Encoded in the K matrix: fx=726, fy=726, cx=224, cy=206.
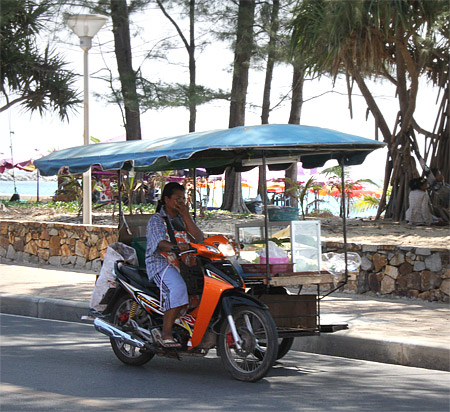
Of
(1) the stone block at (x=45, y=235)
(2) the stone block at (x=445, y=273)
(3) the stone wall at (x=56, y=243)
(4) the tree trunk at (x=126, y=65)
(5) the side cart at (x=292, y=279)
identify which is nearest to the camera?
(5) the side cart at (x=292, y=279)

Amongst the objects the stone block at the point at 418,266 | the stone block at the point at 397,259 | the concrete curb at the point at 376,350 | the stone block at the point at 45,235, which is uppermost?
the stone block at the point at 45,235

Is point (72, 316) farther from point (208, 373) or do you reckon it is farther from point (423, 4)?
point (423, 4)

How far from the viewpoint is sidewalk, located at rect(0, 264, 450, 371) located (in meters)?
7.11

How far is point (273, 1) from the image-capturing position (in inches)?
741

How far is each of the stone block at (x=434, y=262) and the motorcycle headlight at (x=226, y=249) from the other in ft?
14.6

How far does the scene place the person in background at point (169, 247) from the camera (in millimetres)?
6223

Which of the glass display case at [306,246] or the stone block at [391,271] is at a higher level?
the glass display case at [306,246]

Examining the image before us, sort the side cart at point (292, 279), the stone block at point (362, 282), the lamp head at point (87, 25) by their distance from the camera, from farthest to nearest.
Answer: the lamp head at point (87, 25) < the stone block at point (362, 282) < the side cart at point (292, 279)

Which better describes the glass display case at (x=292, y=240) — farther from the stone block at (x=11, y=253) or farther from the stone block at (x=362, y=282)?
the stone block at (x=11, y=253)

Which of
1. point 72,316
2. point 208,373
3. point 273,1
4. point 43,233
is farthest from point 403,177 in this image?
point 208,373

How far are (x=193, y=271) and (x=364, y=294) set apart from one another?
15.7 ft

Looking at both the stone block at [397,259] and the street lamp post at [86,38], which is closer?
the stone block at [397,259]

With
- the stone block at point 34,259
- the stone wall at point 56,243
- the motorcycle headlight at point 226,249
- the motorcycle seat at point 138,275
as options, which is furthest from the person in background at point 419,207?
the motorcycle headlight at point 226,249

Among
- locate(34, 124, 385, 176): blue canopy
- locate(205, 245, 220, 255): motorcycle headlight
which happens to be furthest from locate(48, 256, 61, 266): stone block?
locate(205, 245, 220, 255): motorcycle headlight
